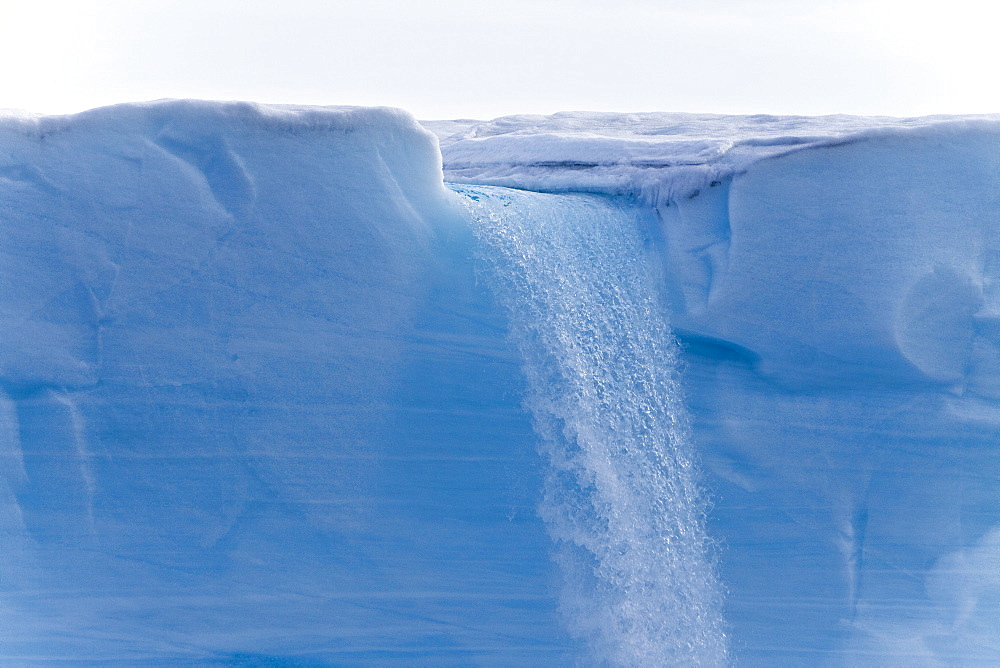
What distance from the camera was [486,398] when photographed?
2174mm

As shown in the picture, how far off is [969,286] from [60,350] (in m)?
2.41

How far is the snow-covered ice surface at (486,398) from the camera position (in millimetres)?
2035

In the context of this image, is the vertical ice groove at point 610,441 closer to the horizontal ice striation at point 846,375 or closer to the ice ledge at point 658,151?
the horizontal ice striation at point 846,375

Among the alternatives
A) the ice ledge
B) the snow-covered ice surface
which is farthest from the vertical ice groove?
the ice ledge

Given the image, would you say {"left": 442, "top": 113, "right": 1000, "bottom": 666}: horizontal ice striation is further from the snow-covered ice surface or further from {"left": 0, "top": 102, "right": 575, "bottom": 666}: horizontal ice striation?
{"left": 0, "top": 102, "right": 575, "bottom": 666}: horizontal ice striation

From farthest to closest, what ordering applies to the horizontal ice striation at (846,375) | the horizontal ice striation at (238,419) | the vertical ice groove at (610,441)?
the horizontal ice striation at (846,375) < the vertical ice groove at (610,441) < the horizontal ice striation at (238,419)

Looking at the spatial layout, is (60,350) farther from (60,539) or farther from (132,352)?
(60,539)

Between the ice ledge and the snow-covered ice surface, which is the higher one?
the ice ledge

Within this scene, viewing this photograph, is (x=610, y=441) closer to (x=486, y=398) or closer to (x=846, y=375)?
(x=486, y=398)

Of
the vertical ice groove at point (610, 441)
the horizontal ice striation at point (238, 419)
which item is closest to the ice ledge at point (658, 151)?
the vertical ice groove at point (610, 441)

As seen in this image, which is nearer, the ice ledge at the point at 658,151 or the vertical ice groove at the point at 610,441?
the vertical ice groove at the point at 610,441

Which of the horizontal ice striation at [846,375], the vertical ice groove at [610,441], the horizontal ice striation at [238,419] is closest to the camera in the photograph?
the horizontal ice striation at [238,419]

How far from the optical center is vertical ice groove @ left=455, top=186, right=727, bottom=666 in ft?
6.98

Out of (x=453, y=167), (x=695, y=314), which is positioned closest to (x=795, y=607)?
(x=695, y=314)
